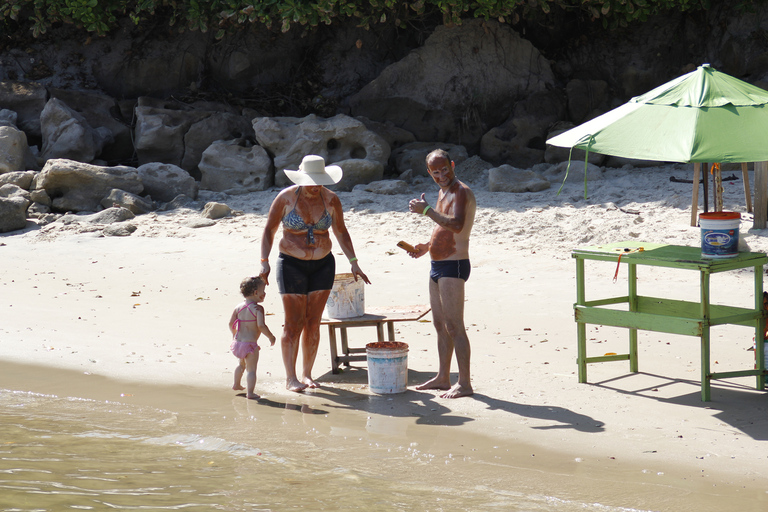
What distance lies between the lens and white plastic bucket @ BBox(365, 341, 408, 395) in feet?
19.6

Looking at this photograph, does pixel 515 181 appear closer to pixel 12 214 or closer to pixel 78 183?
pixel 78 183

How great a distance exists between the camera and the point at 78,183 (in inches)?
516

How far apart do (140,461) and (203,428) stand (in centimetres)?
47

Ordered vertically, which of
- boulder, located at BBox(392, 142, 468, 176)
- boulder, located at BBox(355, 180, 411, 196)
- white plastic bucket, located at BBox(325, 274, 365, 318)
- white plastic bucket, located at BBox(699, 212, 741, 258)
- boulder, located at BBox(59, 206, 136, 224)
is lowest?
white plastic bucket, located at BBox(325, 274, 365, 318)

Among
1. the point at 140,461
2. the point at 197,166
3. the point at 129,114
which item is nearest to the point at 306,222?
the point at 140,461

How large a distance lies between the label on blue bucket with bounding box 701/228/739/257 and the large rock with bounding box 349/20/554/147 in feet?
34.0

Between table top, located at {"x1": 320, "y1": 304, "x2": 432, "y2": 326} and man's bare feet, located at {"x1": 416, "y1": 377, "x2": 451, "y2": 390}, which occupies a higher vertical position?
table top, located at {"x1": 320, "y1": 304, "x2": 432, "y2": 326}

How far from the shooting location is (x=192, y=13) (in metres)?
15.1

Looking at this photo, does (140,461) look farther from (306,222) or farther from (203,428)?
(306,222)

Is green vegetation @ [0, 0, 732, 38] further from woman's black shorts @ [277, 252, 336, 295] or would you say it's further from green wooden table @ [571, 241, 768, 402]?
green wooden table @ [571, 241, 768, 402]

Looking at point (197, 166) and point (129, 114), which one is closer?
point (197, 166)

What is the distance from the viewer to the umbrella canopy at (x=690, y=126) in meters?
5.20

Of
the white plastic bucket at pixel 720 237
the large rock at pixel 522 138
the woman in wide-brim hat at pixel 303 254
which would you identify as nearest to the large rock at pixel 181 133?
the large rock at pixel 522 138

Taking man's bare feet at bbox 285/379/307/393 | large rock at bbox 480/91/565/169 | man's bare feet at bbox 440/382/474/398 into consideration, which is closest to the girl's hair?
man's bare feet at bbox 285/379/307/393
